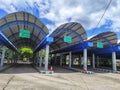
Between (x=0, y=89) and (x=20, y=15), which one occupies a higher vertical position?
(x=20, y=15)

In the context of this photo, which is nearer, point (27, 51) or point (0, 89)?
point (0, 89)

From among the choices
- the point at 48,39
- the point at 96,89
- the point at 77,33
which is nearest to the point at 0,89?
the point at 96,89

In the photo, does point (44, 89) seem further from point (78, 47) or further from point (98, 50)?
point (98, 50)

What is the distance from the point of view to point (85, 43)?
81.0 feet

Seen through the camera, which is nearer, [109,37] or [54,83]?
[54,83]

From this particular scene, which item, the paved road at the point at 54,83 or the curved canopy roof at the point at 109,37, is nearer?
the paved road at the point at 54,83

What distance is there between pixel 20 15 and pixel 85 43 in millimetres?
12247

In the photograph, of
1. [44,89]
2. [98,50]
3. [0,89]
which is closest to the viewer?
[0,89]

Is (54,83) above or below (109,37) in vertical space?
below

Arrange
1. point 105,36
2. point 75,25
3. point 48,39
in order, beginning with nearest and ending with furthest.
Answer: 1. point 48,39
2. point 75,25
3. point 105,36

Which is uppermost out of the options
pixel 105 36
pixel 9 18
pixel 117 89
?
pixel 9 18

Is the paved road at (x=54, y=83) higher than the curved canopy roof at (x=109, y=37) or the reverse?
the reverse

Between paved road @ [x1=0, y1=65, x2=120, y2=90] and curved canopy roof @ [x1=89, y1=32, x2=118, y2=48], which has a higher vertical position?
curved canopy roof @ [x1=89, y1=32, x2=118, y2=48]

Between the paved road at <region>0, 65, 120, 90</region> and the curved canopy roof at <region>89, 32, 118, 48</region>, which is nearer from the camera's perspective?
the paved road at <region>0, 65, 120, 90</region>
